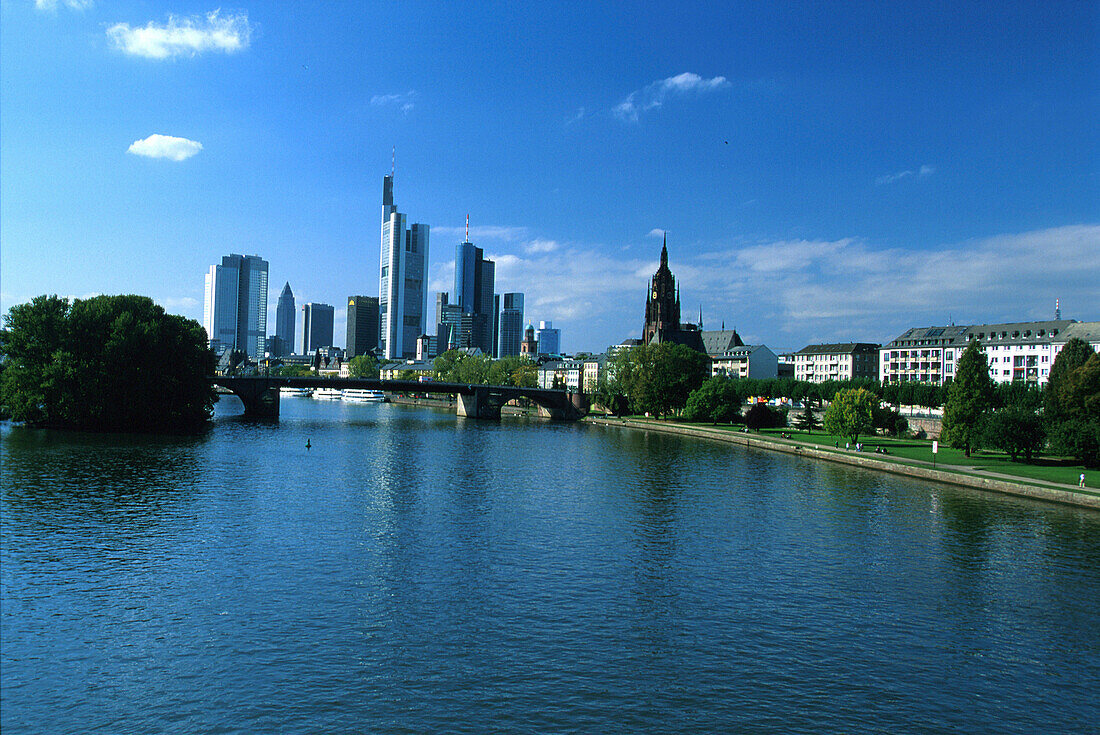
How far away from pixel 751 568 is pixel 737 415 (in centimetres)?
9073

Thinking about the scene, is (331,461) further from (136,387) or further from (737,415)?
(737,415)

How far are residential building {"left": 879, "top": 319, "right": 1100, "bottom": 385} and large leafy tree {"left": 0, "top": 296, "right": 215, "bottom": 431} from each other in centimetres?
12426

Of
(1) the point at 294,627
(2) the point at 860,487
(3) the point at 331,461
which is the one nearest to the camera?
(1) the point at 294,627

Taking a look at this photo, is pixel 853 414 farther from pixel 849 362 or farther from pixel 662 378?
pixel 849 362

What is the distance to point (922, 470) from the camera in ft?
200

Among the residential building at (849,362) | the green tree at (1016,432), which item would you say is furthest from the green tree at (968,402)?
the residential building at (849,362)

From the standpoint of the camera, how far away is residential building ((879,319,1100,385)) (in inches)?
5369

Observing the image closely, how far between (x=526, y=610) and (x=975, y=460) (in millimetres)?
57250

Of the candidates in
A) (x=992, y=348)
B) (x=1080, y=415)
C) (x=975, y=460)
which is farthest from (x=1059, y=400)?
(x=992, y=348)

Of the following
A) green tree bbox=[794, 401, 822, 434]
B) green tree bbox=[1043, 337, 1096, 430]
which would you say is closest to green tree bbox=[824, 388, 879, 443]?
green tree bbox=[794, 401, 822, 434]

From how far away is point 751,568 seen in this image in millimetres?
31422

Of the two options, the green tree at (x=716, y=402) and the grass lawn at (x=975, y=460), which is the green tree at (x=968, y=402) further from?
the green tree at (x=716, y=402)

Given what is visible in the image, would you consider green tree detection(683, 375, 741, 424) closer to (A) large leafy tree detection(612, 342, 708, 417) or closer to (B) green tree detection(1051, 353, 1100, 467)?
(A) large leafy tree detection(612, 342, 708, 417)

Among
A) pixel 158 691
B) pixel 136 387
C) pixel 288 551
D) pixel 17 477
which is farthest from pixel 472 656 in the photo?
pixel 136 387
